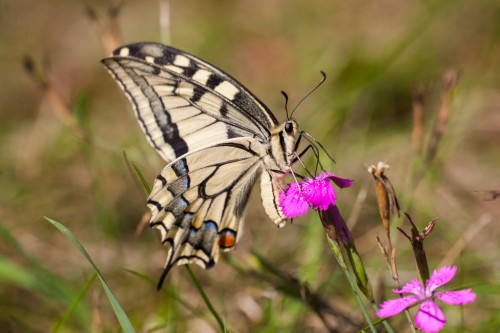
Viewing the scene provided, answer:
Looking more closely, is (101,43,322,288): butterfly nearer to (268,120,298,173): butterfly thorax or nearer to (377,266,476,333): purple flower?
(268,120,298,173): butterfly thorax

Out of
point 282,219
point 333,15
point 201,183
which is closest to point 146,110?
point 201,183

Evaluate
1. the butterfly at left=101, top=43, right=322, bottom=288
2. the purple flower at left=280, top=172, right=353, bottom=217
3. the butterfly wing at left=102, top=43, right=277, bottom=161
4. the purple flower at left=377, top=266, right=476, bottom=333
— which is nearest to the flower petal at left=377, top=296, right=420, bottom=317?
the purple flower at left=377, top=266, right=476, bottom=333

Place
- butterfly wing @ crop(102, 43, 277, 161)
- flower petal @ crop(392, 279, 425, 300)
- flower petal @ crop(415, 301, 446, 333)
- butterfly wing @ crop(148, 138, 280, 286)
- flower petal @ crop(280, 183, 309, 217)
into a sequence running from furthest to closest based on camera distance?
butterfly wing @ crop(102, 43, 277, 161) < butterfly wing @ crop(148, 138, 280, 286) < flower petal @ crop(280, 183, 309, 217) < flower petal @ crop(392, 279, 425, 300) < flower petal @ crop(415, 301, 446, 333)

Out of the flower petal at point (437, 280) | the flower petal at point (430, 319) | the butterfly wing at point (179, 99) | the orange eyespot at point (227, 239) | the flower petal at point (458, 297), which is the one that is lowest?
the flower petal at point (430, 319)

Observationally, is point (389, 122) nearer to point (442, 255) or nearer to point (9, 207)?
point (442, 255)

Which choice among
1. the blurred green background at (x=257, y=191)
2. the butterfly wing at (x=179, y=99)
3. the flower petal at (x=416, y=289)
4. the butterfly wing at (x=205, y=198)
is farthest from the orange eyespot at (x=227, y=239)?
the flower petal at (x=416, y=289)

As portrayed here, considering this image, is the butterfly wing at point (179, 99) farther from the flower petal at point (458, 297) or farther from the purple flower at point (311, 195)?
the flower petal at point (458, 297)

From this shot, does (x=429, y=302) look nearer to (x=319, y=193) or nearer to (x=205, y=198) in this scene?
(x=319, y=193)
